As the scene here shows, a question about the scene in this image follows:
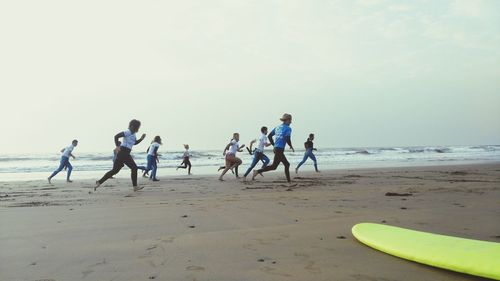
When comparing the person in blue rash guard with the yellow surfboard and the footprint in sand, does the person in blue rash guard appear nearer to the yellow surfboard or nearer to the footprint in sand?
the yellow surfboard

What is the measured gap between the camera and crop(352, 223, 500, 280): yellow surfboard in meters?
2.18

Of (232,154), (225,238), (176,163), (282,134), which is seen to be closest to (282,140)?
(282,134)

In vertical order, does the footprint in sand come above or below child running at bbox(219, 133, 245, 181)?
below

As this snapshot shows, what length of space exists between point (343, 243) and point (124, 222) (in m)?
2.49

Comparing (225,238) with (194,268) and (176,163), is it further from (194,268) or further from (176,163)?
(176,163)

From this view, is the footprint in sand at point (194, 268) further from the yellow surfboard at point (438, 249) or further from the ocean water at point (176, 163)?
the ocean water at point (176, 163)

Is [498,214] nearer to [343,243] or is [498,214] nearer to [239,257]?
[343,243]

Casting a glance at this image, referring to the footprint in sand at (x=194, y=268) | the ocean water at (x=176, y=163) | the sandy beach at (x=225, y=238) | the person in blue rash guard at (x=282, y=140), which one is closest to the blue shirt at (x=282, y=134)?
the person in blue rash guard at (x=282, y=140)

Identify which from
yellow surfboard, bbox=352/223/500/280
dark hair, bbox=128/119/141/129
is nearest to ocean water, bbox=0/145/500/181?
dark hair, bbox=128/119/141/129

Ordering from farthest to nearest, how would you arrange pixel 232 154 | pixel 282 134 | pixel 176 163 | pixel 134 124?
pixel 176 163
pixel 232 154
pixel 282 134
pixel 134 124

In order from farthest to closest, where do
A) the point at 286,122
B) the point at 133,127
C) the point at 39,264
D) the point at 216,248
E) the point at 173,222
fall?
the point at 286,122, the point at 133,127, the point at 173,222, the point at 216,248, the point at 39,264

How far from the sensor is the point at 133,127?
8367 mm

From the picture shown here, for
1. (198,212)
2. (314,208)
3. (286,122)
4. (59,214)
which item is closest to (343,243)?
(314,208)

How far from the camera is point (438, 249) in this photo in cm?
254
